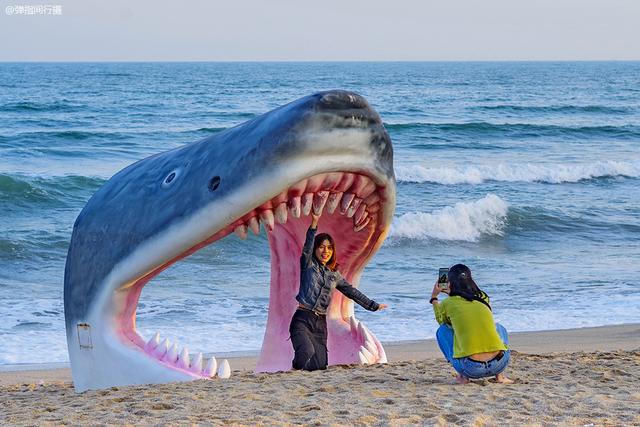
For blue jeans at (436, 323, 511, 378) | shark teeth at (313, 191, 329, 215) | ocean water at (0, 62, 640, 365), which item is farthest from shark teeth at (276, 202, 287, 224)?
ocean water at (0, 62, 640, 365)

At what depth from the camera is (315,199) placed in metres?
5.16

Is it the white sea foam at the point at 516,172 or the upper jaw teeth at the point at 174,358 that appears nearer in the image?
the upper jaw teeth at the point at 174,358

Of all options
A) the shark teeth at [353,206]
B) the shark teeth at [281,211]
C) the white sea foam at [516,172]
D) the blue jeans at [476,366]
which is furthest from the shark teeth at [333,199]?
the white sea foam at [516,172]

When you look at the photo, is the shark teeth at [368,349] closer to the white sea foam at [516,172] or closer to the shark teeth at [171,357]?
the shark teeth at [171,357]

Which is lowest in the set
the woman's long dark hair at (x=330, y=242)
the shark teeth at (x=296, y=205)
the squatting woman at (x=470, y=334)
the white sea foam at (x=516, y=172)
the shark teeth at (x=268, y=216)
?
the white sea foam at (x=516, y=172)

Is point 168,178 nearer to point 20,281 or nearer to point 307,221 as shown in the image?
point 307,221

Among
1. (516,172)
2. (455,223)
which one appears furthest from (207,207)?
(516,172)

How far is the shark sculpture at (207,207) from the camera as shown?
482cm

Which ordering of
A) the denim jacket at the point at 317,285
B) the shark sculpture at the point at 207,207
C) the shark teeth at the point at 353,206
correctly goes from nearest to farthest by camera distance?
the shark sculpture at the point at 207,207 < the shark teeth at the point at 353,206 < the denim jacket at the point at 317,285

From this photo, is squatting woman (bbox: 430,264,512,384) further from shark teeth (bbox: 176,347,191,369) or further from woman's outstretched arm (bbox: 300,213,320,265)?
shark teeth (bbox: 176,347,191,369)

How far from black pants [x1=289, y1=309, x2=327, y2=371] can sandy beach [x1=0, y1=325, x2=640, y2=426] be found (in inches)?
3.6

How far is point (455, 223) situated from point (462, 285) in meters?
13.1

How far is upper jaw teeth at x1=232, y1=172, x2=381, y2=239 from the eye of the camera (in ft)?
16.4

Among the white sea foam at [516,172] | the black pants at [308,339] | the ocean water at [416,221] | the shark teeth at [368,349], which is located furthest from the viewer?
the white sea foam at [516,172]
